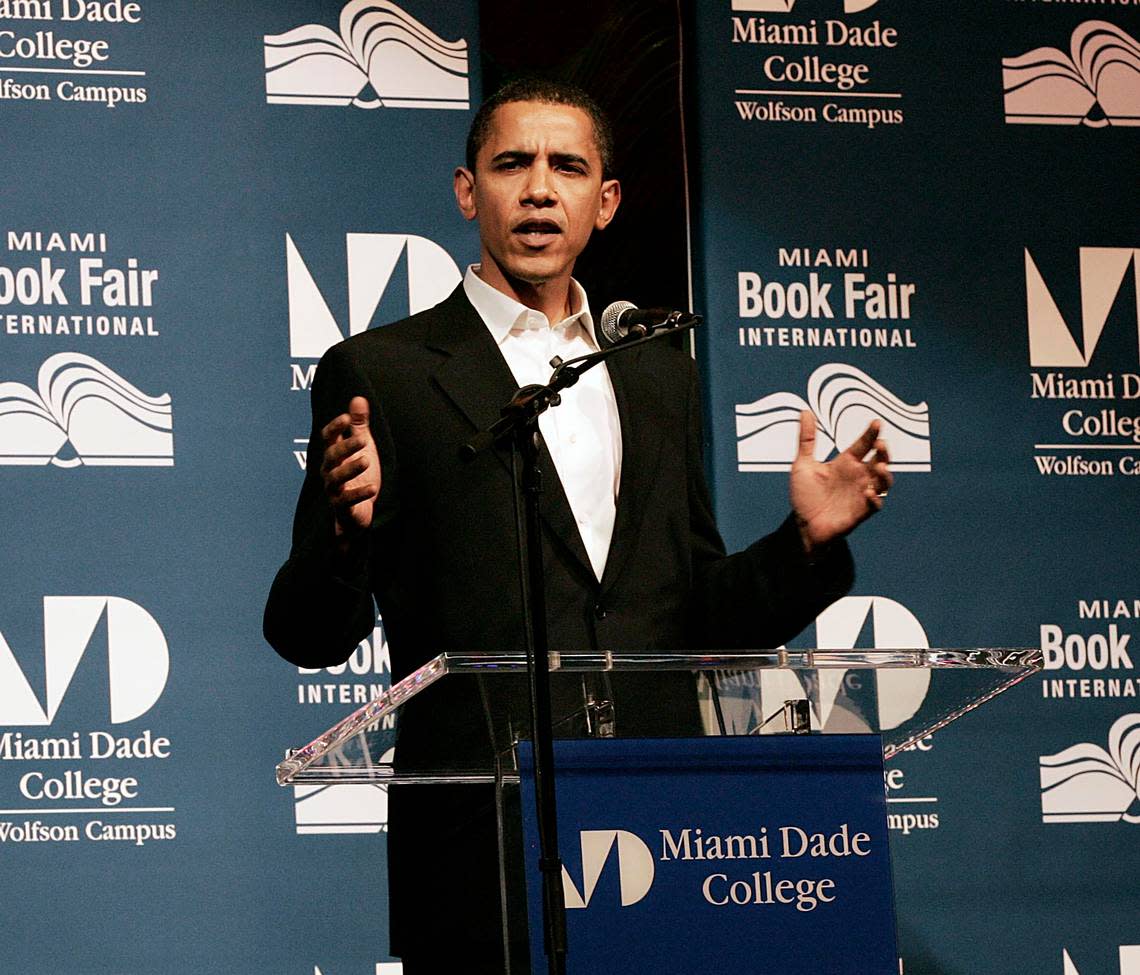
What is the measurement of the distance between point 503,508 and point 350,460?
58cm

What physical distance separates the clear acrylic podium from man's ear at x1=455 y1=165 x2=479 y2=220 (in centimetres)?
130

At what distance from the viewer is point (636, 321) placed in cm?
226

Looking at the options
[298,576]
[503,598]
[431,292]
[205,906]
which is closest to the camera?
[298,576]

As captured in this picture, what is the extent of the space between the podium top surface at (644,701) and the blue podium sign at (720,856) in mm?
82

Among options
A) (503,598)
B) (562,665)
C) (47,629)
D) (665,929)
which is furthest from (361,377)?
(47,629)

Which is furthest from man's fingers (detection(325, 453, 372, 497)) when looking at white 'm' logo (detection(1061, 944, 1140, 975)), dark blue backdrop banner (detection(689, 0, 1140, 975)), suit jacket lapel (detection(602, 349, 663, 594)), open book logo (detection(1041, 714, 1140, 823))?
white 'm' logo (detection(1061, 944, 1140, 975))

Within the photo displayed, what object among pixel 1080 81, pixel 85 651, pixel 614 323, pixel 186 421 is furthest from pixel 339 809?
pixel 1080 81

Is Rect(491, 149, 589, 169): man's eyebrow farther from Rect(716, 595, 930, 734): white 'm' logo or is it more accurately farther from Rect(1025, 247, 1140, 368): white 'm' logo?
Rect(1025, 247, 1140, 368): white 'm' logo

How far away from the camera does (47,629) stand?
3.99m

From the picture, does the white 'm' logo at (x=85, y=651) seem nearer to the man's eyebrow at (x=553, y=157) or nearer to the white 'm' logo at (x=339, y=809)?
the white 'm' logo at (x=339, y=809)

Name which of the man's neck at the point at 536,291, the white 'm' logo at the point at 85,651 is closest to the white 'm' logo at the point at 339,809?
the white 'm' logo at the point at 85,651

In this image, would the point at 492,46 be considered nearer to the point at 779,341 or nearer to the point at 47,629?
the point at 779,341

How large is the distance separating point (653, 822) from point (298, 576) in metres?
0.76

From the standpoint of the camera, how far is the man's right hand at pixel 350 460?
220 cm
